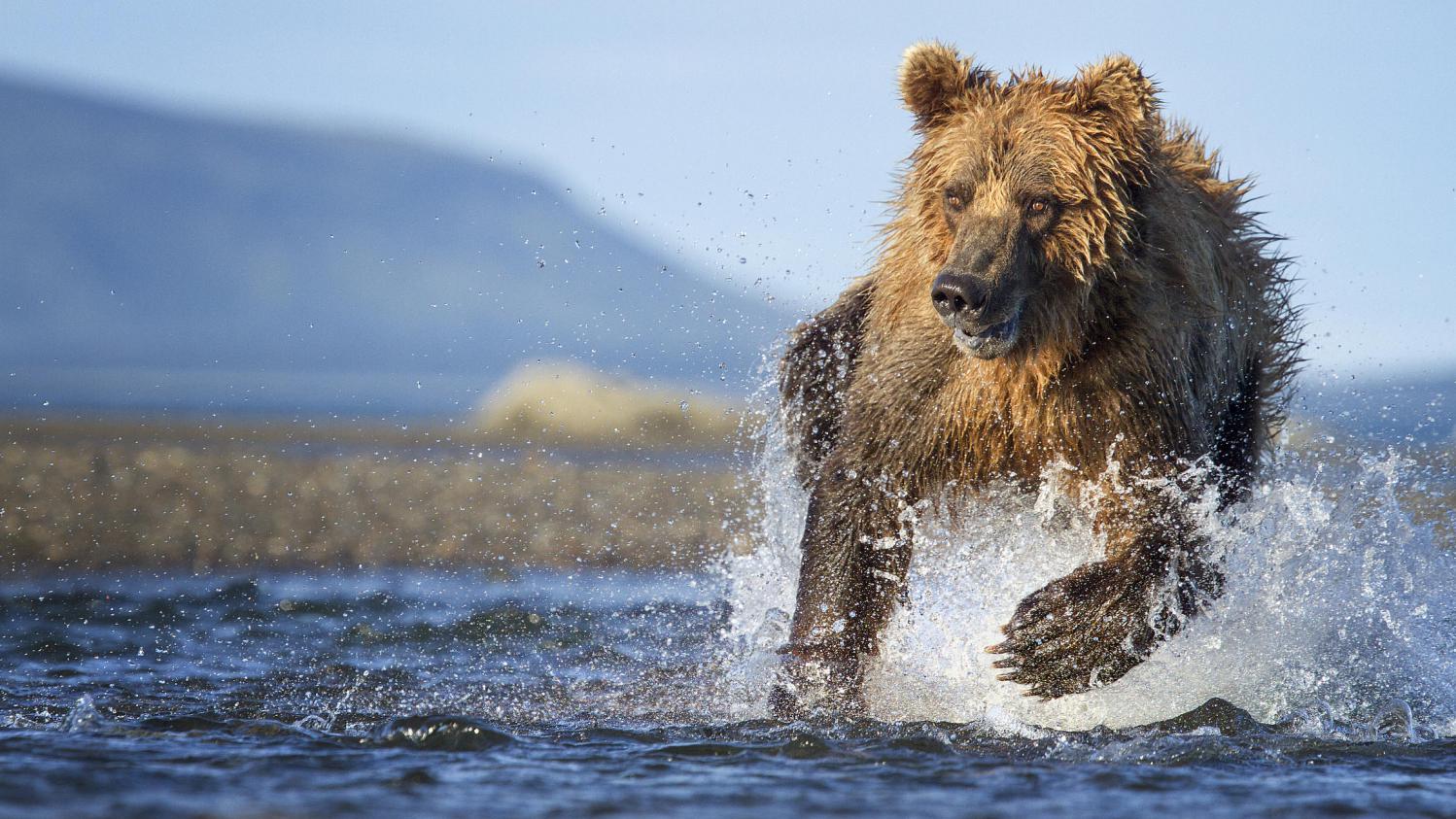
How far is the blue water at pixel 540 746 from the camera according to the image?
4.29 metres

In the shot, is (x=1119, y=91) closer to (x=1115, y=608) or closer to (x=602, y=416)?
(x=1115, y=608)

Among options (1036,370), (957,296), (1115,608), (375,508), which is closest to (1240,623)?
(1115,608)

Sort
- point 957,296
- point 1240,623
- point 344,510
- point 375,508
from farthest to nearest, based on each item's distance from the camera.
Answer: point 375,508, point 344,510, point 1240,623, point 957,296

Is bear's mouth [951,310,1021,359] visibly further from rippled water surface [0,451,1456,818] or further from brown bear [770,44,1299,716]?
rippled water surface [0,451,1456,818]

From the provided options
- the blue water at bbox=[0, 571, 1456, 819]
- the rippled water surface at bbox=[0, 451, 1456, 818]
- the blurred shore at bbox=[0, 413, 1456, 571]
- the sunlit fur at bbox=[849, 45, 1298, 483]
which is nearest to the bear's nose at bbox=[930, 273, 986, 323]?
the sunlit fur at bbox=[849, 45, 1298, 483]

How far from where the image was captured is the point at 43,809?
3885 millimetres

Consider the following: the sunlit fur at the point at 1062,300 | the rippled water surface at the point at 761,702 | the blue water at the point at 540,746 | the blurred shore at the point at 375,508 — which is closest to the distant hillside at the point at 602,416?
the blurred shore at the point at 375,508

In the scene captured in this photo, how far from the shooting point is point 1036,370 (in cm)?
538

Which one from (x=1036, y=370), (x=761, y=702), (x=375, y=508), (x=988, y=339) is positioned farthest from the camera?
(x=375, y=508)

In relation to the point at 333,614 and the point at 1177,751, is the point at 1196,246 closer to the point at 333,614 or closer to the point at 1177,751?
the point at 1177,751

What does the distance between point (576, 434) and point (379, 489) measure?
37.2ft

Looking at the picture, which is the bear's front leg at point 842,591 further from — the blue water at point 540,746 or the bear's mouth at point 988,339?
the bear's mouth at point 988,339

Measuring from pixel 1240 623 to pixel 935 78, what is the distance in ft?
8.94

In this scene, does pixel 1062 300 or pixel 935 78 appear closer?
pixel 1062 300
